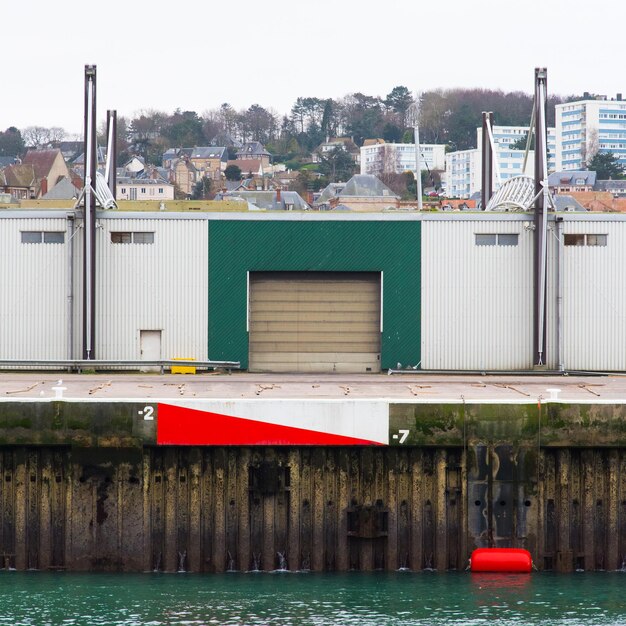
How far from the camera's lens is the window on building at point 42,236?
42.7 metres

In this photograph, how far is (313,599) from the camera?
1030 inches

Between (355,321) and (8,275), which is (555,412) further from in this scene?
(8,275)

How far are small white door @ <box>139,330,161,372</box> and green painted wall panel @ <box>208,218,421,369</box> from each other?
1.72 metres

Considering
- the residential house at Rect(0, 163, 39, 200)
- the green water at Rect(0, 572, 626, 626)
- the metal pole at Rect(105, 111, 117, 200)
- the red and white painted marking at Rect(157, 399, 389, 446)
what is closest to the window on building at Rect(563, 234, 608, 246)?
the metal pole at Rect(105, 111, 117, 200)

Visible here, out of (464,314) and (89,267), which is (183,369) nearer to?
(89,267)

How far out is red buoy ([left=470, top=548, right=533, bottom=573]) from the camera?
27406 mm

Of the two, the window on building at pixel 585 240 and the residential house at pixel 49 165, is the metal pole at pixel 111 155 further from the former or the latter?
the residential house at pixel 49 165

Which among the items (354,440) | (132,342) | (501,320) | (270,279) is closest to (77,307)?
(132,342)

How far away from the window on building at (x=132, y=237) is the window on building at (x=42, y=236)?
1712mm

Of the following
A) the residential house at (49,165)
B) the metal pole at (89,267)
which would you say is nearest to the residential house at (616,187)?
the residential house at (49,165)

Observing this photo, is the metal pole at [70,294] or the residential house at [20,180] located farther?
the residential house at [20,180]

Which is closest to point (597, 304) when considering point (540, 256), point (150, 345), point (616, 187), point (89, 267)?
point (540, 256)

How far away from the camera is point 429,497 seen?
2788 centimetres

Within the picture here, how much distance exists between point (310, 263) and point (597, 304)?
949 centimetres
